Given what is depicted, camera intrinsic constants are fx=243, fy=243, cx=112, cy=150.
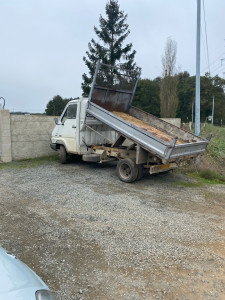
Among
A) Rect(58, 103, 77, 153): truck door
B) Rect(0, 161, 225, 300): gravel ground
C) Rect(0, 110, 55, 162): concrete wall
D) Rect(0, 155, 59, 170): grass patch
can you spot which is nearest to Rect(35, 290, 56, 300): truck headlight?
Rect(0, 161, 225, 300): gravel ground

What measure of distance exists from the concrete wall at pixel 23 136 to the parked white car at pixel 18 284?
8.84 m

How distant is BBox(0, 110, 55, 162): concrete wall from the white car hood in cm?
878

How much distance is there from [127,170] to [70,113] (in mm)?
3444

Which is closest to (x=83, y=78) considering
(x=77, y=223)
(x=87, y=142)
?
(x=87, y=142)

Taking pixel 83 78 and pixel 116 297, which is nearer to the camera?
pixel 116 297

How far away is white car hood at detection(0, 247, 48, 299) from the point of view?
6.03 ft

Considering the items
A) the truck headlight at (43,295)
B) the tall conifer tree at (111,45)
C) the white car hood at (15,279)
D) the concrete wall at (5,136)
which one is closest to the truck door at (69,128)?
the concrete wall at (5,136)

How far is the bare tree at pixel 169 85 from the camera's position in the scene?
95.2ft

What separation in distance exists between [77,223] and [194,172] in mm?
5731

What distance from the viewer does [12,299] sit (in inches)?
68.5

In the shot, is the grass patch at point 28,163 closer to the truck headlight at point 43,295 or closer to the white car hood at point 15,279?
the white car hood at point 15,279

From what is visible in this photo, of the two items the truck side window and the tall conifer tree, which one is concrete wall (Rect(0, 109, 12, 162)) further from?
the tall conifer tree

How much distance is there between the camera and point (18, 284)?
6.41ft

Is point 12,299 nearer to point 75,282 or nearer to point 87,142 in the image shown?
point 75,282
